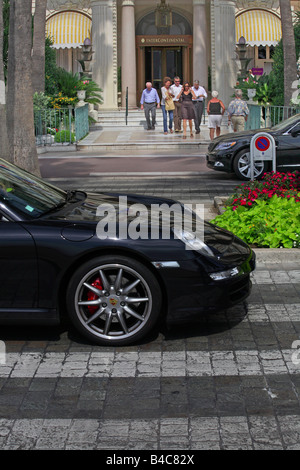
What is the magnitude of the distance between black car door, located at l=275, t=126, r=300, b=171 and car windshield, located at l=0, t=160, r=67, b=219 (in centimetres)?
944

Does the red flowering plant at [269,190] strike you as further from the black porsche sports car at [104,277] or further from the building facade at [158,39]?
the building facade at [158,39]

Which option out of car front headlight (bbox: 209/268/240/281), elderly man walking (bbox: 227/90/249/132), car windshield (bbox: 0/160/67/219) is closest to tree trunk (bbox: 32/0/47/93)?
elderly man walking (bbox: 227/90/249/132)

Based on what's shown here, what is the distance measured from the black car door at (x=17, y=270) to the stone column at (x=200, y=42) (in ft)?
98.1

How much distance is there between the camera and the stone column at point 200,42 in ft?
112

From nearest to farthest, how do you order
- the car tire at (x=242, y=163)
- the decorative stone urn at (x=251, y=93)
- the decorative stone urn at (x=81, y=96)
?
the car tire at (x=242, y=163), the decorative stone urn at (x=251, y=93), the decorative stone urn at (x=81, y=96)

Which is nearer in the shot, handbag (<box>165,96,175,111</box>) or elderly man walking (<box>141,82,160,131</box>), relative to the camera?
handbag (<box>165,96,175,111</box>)

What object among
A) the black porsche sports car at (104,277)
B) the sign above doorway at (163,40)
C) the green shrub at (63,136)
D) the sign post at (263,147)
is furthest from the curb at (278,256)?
the sign above doorway at (163,40)

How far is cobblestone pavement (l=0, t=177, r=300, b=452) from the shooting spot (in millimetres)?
4266

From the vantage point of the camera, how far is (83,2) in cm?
Result: 3741

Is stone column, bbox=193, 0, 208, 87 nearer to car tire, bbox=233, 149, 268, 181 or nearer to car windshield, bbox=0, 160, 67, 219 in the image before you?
car tire, bbox=233, 149, 268, 181

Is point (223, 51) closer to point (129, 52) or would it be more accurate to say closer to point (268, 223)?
point (129, 52)

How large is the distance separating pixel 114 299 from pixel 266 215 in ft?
11.9
